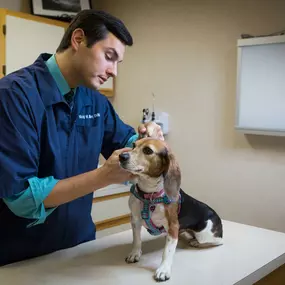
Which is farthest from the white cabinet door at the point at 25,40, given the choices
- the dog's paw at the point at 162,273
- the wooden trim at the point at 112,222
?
the dog's paw at the point at 162,273

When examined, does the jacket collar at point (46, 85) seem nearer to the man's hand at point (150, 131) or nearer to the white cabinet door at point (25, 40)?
the man's hand at point (150, 131)

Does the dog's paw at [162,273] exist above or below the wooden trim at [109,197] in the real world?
above

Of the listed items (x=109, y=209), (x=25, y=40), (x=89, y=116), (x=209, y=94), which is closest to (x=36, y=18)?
(x=25, y=40)

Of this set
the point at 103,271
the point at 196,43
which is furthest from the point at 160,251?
the point at 196,43

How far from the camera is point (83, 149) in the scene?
142 cm

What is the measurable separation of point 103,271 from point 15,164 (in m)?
0.43

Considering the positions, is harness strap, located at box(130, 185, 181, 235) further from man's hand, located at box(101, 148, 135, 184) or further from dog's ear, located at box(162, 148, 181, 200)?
man's hand, located at box(101, 148, 135, 184)

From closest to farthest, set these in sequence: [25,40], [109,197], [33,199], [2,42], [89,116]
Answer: [33,199]
[89,116]
[2,42]
[25,40]
[109,197]

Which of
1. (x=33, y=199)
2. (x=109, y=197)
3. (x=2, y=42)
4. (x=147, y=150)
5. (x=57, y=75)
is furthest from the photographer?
(x=109, y=197)

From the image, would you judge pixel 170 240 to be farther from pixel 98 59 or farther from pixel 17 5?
pixel 17 5

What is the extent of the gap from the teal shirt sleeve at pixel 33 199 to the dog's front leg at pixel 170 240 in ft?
1.21

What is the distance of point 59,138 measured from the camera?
1.33 meters

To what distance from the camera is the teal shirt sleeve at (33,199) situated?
1089mm

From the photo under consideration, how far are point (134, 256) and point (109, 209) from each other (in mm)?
1426
